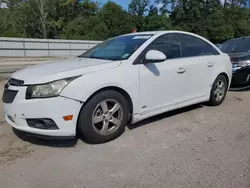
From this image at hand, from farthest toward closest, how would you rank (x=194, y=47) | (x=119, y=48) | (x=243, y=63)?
1. (x=243, y=63)
2. (x=194, y=47)
3. (x=119, y=48)

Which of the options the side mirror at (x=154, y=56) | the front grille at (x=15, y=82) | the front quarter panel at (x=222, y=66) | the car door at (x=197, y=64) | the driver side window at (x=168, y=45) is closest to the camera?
the front grille at (x=15, y=82)

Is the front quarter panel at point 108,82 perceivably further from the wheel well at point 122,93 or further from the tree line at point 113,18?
the tree line at point 113,18

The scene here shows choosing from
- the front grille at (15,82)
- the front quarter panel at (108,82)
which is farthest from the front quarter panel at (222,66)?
the front grille at (15,82)

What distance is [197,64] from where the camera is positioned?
424cm

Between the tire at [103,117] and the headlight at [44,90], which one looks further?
the tire at [103,117]

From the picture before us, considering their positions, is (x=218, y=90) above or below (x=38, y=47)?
below

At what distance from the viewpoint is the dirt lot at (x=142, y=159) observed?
7.94 ft

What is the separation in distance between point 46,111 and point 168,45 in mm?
2249

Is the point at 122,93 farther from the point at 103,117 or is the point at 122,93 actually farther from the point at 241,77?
the point at 241,77

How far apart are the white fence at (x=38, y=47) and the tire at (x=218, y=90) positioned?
18.2 metres

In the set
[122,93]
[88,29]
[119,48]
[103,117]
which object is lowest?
[103,117]

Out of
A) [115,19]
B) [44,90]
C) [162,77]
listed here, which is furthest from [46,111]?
[115,19]

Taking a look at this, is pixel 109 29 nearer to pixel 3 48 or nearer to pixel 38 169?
pixel 3 48

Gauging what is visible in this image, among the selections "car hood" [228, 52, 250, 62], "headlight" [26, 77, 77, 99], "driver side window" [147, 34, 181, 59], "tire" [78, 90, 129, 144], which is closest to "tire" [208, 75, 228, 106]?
"driver side window" [147, 34, 181, 59]
